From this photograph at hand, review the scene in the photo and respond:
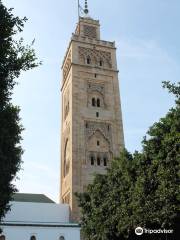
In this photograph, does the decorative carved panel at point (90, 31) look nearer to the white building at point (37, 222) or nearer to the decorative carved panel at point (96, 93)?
the decorative carved panel at point (96, 93)

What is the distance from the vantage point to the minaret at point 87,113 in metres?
43.7

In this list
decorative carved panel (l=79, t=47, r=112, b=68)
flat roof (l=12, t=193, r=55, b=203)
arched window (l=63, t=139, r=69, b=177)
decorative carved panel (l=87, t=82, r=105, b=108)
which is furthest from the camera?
decorative carved panel (l=79, t=47, r=112, b=68)

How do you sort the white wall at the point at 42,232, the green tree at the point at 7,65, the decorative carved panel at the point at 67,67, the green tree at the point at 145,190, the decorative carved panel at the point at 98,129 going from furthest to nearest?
the decorative carved panel at the point at 67,67
the decorative carved panel at the point at 98,129
the white wall at the point at 42,232
the green tree at the point at 145,190
the green tree at the point at 7,65

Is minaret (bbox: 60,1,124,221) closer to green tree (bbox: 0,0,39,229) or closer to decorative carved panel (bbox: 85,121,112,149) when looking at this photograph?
decorative carved panel (bbox: 85,121,112,149)

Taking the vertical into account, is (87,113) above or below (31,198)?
above

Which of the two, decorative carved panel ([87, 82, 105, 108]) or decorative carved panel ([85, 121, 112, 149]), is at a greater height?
decorative carved panel ([87, 82, 105, 108])

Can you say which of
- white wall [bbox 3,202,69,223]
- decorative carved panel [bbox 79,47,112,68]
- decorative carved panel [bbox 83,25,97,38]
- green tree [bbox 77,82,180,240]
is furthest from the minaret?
green tree [bbox 77,82,180,240]

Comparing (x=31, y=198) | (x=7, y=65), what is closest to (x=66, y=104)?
(x=31, y=198)

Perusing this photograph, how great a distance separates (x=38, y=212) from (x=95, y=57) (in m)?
22.0

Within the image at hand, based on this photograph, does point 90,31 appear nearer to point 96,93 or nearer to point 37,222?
point 96,93

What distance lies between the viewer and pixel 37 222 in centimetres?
4284

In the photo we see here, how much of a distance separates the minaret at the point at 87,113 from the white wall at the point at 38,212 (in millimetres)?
1619

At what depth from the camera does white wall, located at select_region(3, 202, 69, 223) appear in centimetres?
4400

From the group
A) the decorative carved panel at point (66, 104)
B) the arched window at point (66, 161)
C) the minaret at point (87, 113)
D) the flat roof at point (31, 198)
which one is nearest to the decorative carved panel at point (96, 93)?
the minaret at point (87, 113)
